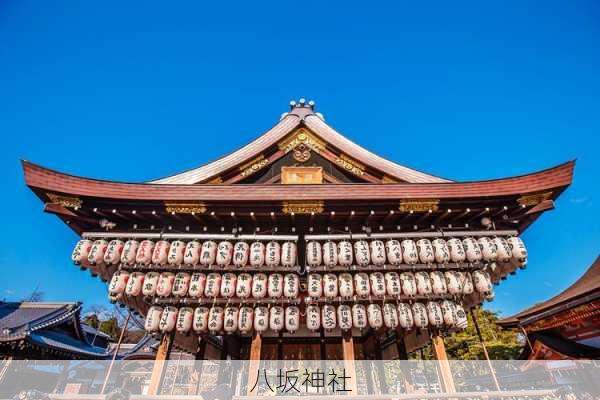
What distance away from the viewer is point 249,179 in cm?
1001

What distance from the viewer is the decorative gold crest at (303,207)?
734 centimetres

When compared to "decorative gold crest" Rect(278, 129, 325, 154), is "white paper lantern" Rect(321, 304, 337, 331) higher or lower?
lower

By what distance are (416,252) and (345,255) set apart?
67.6 inches

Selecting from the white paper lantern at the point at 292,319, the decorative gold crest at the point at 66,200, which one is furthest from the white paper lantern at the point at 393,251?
the decorative gold crest at the point at 66,200

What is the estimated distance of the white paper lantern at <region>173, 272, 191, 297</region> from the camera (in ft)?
23.1

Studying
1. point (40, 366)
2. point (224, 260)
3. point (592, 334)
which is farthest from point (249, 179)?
point (40, 366)

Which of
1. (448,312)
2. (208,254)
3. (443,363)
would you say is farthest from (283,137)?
(443,363)

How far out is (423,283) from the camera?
712 cm

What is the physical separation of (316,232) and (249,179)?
3235mm

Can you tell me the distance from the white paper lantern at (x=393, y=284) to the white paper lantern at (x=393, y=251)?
33cm

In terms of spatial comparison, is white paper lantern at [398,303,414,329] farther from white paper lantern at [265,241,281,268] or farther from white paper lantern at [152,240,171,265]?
white paper lantern at [152,240,171,265]

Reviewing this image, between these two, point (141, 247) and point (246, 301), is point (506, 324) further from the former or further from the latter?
point (141, 247)

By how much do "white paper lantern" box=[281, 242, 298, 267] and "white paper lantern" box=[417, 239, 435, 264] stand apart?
3.05 m

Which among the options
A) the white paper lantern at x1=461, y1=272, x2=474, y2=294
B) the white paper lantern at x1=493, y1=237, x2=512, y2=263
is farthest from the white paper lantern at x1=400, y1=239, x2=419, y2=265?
the white paper lantern at x1=493, y1=237, x2=512, y2=263
